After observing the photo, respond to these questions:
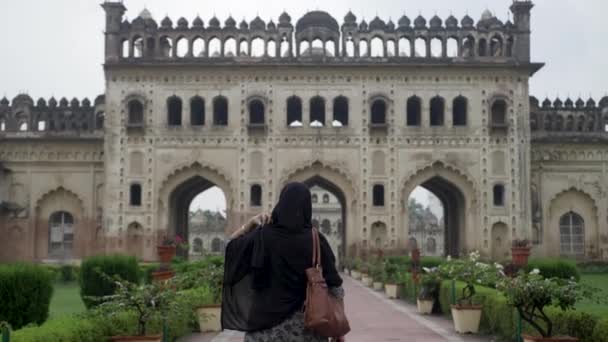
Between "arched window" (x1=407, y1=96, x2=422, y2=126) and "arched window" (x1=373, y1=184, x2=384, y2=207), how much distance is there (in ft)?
8.60

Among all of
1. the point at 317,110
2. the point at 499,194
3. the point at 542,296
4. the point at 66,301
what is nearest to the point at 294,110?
the point at 317,110

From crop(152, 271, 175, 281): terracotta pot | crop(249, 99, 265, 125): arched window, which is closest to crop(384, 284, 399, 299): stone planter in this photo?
crop(152, 271, 175, 281): terracotta pot

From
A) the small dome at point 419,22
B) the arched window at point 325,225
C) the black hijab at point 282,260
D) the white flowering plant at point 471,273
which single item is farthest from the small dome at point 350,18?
the arched window at point 325,225

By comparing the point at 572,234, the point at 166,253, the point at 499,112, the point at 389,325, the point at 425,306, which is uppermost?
the point at 499,112

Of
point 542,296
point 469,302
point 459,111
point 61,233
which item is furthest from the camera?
point 61,233

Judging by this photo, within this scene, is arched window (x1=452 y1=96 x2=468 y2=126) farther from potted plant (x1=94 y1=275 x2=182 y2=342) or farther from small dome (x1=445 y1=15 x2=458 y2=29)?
potted plant (x1=94 y1=275 x2=182 y2=342)

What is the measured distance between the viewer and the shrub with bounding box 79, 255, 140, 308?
43.3 ft

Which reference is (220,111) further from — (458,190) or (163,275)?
(163,275)

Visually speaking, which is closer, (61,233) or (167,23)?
(167,23)

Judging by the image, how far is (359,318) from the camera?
13688 millimetres

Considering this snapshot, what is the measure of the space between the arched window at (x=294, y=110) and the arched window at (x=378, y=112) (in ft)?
8.37

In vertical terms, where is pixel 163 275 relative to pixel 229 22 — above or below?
below

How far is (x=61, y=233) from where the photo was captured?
29.2 metres

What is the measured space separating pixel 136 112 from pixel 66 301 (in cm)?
1256
